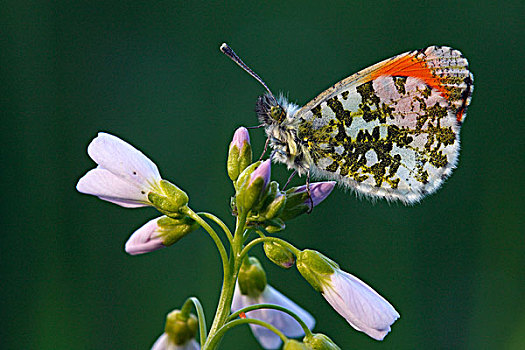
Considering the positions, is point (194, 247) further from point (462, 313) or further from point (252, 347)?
point (462, 313)

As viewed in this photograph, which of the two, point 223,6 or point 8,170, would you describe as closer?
point 8,170

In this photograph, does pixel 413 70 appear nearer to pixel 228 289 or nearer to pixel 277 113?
pixel 277 113

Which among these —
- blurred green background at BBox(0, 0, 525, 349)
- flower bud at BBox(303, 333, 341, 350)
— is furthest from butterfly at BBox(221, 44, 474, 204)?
blurred green background at BBox(0, 0, 525, 349)

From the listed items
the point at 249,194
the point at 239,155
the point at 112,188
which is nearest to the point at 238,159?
the point at 239,155

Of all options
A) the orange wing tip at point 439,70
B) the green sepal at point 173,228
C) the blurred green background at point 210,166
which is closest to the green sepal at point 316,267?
the green sepal at point 173,228

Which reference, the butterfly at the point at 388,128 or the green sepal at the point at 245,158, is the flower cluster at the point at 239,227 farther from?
the butterfly at the point at 388,128

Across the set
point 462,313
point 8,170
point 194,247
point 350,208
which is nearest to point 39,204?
point 8,170

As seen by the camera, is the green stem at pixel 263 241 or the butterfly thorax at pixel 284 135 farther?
the butterfly thorax at pixel 284 135
